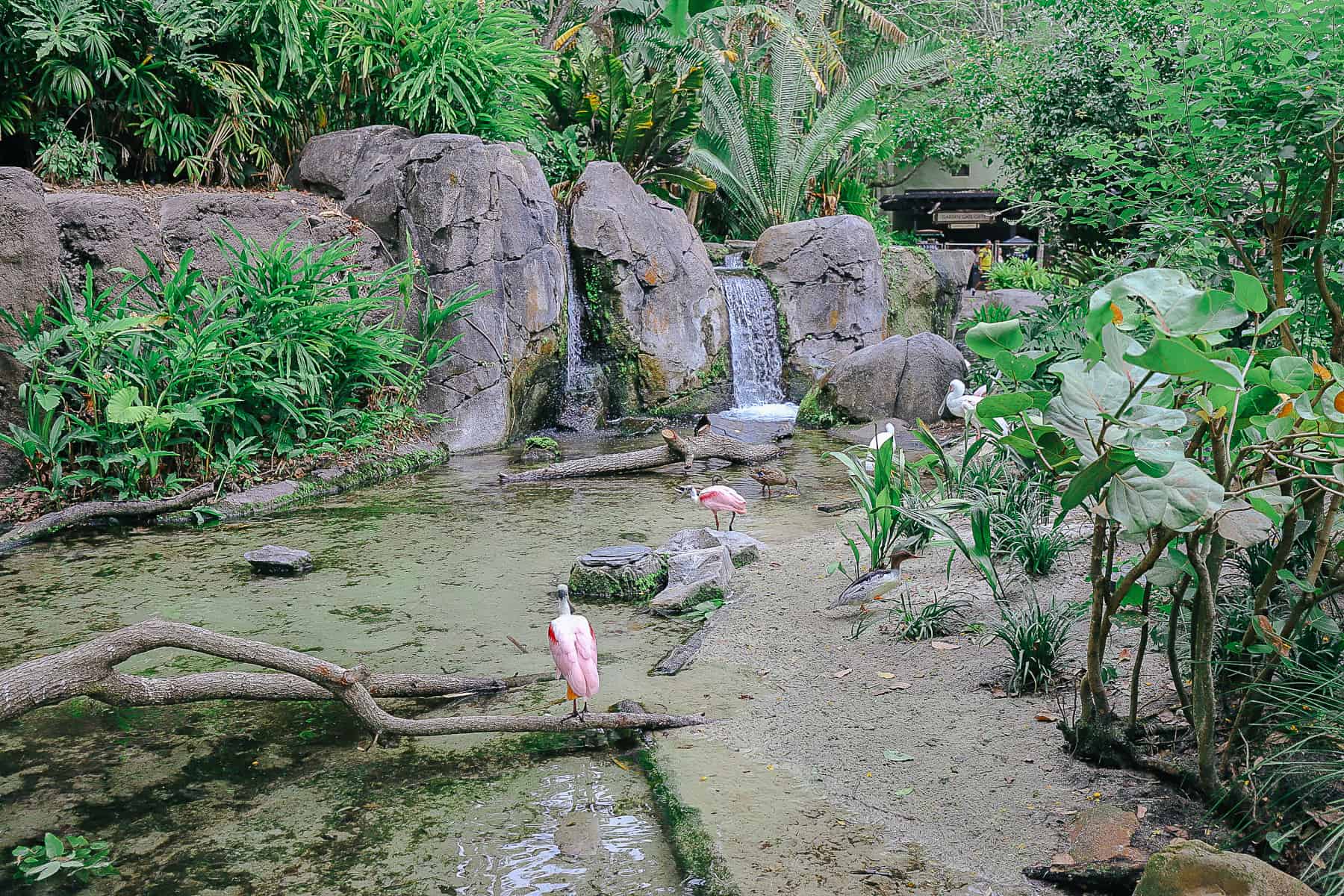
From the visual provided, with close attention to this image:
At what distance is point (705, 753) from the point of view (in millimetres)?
3387

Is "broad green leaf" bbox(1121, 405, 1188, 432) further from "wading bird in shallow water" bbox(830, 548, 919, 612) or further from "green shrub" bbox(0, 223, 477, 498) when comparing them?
"green shrub" bbox(0, 223, 477, 498)

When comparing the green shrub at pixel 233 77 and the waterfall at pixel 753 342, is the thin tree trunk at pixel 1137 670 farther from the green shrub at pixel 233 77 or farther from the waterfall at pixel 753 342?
the waterfall at pixel 753 342

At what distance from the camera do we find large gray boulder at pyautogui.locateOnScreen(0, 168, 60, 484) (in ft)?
24.1

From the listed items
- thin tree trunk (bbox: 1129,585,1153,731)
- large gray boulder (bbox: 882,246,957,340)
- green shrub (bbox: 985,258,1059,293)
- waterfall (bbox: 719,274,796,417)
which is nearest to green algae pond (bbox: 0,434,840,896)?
thin tree trunk (bbox: 1129,585,1153,731)

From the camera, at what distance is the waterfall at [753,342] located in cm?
1311

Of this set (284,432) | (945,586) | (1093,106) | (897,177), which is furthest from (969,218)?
(945,586)

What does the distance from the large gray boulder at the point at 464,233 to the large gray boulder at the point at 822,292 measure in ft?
13.9

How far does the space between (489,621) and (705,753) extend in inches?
69.2

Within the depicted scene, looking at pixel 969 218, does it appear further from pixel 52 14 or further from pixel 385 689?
pixel 385 689

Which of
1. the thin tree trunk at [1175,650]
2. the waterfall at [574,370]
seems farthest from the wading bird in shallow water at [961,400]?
the waterfall at [574,370]

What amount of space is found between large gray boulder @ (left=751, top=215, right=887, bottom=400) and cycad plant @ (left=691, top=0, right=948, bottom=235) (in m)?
3.40

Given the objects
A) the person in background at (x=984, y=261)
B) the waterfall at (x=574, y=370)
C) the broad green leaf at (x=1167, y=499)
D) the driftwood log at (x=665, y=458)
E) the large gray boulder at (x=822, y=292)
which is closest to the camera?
the broad green leaf at (x=1167, y=499)

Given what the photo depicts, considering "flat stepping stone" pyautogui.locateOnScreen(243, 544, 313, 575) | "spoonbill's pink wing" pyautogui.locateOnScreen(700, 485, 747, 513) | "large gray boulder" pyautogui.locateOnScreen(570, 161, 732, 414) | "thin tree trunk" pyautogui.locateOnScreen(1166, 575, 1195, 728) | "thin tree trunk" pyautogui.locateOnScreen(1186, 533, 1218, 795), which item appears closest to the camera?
"thin tree trunk" pyautogui.locateOnScreen(1186, 533, 1218, 795)

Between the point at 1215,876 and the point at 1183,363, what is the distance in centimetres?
109
